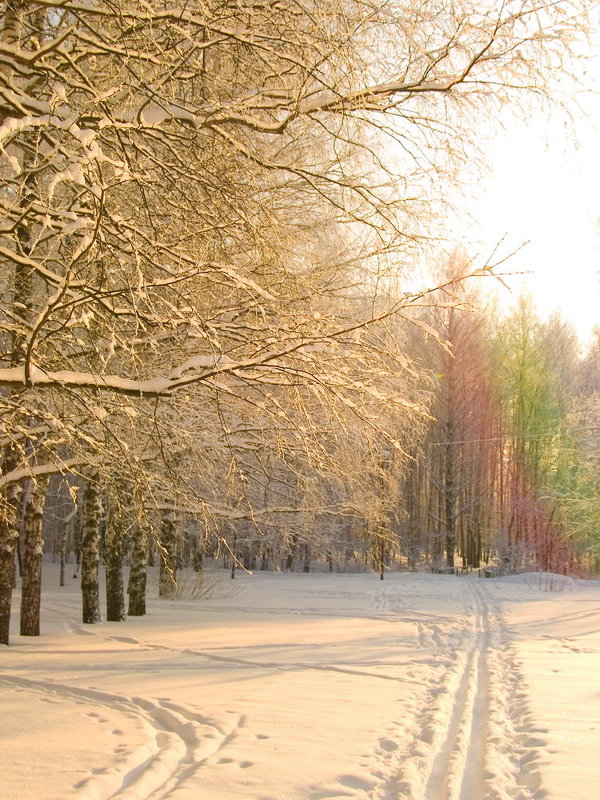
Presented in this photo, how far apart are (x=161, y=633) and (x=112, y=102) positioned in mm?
8500

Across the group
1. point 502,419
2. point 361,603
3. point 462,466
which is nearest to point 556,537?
point 462,466

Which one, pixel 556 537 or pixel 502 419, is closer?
pixel 556 537

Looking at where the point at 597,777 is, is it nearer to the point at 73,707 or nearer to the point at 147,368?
the point at 73,707

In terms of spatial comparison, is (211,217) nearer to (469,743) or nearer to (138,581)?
(469,743)

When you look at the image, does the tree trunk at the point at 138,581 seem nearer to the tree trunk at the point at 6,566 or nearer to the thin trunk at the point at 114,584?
the thin trunk at the point at 114,584

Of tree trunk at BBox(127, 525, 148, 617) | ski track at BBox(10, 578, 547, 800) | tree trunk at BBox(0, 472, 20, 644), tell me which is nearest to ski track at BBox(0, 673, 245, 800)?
ski track at BBox(10, 578, 547, 800)

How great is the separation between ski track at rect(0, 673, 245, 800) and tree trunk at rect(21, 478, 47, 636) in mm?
3612

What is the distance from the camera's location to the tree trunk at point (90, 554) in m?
12.7

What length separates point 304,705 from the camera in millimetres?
6453

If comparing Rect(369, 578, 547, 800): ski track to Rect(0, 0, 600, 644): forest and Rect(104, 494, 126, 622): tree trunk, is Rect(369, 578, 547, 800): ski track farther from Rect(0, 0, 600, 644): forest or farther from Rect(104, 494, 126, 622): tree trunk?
Rect(104, 494, 126, 622): tree trunk

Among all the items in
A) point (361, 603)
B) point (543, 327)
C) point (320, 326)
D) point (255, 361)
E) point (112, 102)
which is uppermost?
point (543, 327)

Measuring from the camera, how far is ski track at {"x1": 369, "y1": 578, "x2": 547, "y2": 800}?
4.36 metres

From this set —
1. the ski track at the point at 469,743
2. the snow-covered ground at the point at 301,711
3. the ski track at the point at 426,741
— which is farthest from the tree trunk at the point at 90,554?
the ski track at the point at 469,743

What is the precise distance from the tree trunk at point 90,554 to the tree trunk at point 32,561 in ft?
5.30
